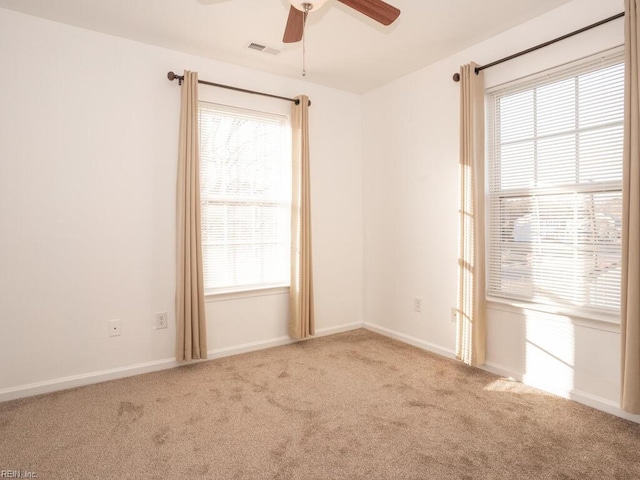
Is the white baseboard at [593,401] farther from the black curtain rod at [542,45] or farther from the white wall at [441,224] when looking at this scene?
the black curtain rod at [542,45]

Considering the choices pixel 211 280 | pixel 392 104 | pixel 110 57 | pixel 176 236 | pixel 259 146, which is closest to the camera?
pixel 110 57

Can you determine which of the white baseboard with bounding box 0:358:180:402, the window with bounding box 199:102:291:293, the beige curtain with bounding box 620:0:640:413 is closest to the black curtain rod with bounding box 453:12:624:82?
the beige curtain with bounding box 620:0:640:413

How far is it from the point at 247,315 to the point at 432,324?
5.70 feet

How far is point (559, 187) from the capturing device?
267cm

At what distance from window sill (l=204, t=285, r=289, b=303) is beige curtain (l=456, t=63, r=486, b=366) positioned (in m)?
1.68

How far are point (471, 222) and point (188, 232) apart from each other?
2277mm

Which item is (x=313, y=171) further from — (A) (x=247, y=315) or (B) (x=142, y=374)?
(B) (x=142, y=374)

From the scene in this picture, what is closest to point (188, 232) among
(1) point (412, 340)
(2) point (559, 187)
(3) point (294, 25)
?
(3) point (294, 25)

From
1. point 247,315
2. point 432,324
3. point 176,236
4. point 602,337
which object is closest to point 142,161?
point 176,236

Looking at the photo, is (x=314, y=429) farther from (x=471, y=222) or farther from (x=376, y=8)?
(x=376, y=8)

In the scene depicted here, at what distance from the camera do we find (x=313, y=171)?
4047mm

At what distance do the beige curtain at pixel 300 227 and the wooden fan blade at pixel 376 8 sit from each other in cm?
181

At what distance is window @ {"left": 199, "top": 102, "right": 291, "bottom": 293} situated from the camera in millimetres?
3453

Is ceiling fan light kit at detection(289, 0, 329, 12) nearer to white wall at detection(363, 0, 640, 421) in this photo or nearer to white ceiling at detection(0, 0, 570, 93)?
white ceiling at detection(0, 0, 570, 93)
